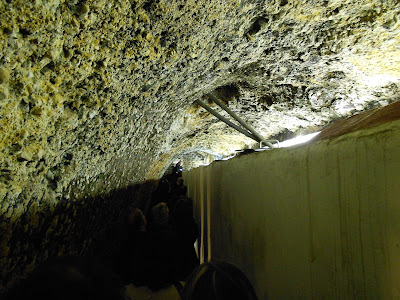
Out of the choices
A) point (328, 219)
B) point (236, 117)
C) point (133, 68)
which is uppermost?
point (236, 117)

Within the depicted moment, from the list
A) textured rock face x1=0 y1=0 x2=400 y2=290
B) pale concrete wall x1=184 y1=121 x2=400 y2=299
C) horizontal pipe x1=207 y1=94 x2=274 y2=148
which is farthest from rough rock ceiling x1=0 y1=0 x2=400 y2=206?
pale concrete wall x1=184 y1=121 x2=400 y2=299

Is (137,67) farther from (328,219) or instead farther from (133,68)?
(328,219)

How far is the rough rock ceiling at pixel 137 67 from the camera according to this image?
92cm

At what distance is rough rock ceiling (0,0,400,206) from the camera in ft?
3.02

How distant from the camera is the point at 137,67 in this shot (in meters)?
1.52

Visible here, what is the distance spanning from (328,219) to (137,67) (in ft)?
4.56

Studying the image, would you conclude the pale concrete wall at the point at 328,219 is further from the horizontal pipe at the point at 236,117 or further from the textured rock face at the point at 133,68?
the horizontal pipe at the point at 236,117

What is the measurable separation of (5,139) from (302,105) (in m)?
3.98

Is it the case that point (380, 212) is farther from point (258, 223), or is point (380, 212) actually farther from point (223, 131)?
point (223, 131)

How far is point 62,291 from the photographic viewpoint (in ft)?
2.34

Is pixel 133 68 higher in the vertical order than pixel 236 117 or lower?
lower

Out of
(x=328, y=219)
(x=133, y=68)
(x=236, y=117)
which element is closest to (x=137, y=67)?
(x=133, y=68)

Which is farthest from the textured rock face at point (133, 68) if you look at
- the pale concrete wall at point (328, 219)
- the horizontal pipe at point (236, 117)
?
the pale concrete wall at point (328, 219)

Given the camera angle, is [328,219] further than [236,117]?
No
